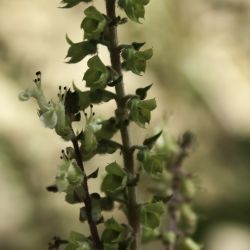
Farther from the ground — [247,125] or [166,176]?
[247,125]

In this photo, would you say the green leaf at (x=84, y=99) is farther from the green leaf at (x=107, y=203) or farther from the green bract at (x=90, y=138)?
the green leaf at (x=107, y=203)

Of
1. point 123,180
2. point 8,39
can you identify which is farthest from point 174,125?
point 123,180

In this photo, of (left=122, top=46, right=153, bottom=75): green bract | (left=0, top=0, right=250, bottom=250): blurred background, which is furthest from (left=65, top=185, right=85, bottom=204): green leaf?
→ (left=0, top=0, right=250, bottom=250): blurred background

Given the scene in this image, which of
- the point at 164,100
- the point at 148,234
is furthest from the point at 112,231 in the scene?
the point at 164,100

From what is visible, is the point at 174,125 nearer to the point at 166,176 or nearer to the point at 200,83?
the point at 200,83

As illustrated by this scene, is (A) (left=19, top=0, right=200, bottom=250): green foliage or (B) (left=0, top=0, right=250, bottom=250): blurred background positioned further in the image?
(B) (left=0, top=0, right=250, bottom=250): blurred background

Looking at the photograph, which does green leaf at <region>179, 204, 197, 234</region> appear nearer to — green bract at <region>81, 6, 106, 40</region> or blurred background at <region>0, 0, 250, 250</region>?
green bract at <region>81, 6, 106, 40</region>

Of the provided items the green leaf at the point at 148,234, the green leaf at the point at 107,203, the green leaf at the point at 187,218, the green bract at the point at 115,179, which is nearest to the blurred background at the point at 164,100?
the green leaf at the point at 187,218
